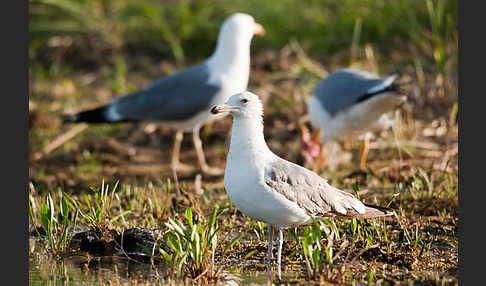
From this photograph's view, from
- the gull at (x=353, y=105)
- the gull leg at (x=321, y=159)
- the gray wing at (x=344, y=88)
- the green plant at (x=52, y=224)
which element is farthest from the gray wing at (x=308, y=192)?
the gull leg at (x=321, y=159)

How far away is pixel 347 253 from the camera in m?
4.51

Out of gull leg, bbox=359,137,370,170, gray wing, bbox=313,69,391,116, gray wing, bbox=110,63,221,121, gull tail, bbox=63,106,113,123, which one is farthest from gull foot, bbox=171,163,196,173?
gull leg, bbox=359,137,370,170

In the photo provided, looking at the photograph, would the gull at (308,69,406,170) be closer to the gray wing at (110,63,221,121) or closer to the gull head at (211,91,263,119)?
the gray wing at (110,63,221,121)

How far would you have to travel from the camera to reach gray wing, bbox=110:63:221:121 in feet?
24.7

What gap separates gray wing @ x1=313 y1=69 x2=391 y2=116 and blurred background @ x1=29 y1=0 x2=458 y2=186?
25.8 inches

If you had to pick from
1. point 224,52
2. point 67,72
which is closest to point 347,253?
point 224,52

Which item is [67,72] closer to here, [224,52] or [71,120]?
[71,120]

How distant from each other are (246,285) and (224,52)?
4.11m

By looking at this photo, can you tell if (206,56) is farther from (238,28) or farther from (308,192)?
(308,192)

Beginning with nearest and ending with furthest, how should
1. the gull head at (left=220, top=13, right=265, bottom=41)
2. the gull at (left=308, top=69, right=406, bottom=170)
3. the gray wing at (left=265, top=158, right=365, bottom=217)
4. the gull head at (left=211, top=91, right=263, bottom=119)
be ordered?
1. the gray wing at (left=265, top=158, right=365, bottom=217)
2. the gull head at (left=211, top=91, right=263, bottom=119)
3. the gull at (left=308, top=69, right=406, bottom=170)
4. the gull head at (left=220, top=13, right=265, bottom=41)

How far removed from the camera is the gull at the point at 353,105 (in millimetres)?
6363

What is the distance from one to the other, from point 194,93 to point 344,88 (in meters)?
1.71

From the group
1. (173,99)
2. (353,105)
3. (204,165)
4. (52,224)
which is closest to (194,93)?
(173,99)

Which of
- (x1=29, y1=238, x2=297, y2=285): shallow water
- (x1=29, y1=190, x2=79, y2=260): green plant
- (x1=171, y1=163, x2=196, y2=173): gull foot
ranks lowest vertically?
(x1=29, y1=238, x2=297, y2=285): shallow water
